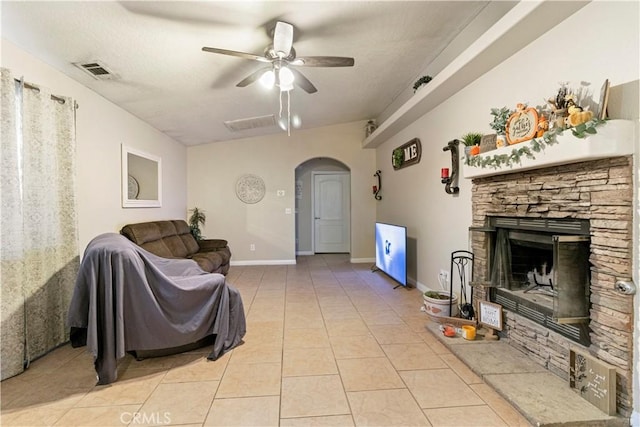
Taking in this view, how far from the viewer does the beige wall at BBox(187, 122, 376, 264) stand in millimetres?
6051

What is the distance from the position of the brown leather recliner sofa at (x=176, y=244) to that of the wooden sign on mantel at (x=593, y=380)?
369 centimetres

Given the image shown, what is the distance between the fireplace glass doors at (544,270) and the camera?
5.93 feet

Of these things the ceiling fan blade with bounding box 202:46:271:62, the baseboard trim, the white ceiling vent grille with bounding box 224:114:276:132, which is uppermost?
the white ceiling vent grille with bounding box 224:114:276:132

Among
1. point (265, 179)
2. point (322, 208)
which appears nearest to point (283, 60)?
point (265, 179)

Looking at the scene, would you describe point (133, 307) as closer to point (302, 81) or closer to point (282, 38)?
point (282, 38)

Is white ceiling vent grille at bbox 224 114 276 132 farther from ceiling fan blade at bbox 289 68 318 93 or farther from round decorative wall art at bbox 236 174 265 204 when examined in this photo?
ceiling fan blade at bbox 289 68 318 93

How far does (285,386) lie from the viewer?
1977 millimetres

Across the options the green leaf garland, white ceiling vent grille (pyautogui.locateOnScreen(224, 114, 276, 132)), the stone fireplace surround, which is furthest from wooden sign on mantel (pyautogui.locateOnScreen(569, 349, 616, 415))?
white ceiling vent grille (pyautogui.locateOnScreen(224, 114, 276, 132))

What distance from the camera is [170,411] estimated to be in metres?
1.75

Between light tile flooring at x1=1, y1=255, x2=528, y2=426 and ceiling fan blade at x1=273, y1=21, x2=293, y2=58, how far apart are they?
2425mm

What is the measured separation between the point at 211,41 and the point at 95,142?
174 centimetres

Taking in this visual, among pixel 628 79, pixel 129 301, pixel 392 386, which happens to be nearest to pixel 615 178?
pixel 628 79

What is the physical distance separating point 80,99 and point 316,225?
544cm

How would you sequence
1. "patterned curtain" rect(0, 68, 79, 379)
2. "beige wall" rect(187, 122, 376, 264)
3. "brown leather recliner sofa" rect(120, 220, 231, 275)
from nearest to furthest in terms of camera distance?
"patterned curtain" rect(0, 68, 79, 379) < "brown leather recliner sofa" rect(120, 220, 231, 275) < "beige wall" rect(187, 122, 376, 264)
